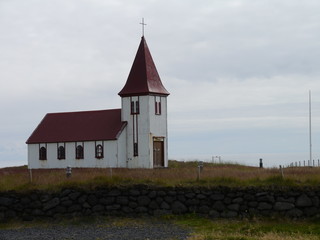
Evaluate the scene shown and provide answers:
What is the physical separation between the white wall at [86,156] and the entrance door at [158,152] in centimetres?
233

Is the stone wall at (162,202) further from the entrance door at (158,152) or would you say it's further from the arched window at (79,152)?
the arched window at (79,152)

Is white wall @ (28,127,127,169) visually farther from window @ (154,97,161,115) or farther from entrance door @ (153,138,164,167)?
window @ (154,97,161,115)

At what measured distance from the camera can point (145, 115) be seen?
42.9m

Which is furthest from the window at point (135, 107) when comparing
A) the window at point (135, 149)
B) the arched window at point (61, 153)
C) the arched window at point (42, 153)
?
the arched window at point (42, 153)

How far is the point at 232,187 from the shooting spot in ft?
71.3

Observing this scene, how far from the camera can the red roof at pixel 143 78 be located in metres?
43.2

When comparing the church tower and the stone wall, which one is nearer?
the stone wall

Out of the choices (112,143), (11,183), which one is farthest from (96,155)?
(11,183)

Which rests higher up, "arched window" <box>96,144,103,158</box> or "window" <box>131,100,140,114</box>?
"window" <box>131,100,140,114</box>

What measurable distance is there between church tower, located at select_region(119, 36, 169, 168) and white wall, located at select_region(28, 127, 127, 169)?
703mm

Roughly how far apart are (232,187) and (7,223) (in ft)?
30.4

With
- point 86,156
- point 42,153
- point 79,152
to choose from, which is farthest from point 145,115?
point 42,153

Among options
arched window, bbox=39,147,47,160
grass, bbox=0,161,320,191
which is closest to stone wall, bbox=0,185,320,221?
grass, bbox=0,161,320,191

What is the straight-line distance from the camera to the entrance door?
4347 cm
